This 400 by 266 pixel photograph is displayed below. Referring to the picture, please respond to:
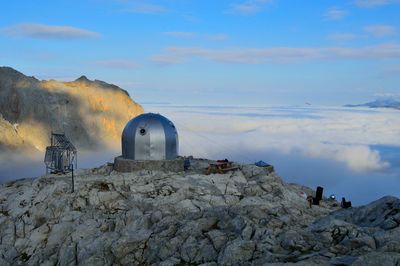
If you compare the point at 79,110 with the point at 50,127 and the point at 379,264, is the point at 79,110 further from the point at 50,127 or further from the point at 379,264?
the point at 379,264

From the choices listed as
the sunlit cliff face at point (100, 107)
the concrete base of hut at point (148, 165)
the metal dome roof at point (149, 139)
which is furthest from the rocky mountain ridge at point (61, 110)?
the concrete base of hut at point (148, 165)

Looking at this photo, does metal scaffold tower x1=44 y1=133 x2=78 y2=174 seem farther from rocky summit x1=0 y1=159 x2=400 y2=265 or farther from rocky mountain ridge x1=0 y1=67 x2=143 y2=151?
rocky mountain ridge x1=0 y1=67 x2=143 y2=151

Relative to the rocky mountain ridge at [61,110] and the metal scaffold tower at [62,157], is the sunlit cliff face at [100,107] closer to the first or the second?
the rocky mountain ridge at [61,110]

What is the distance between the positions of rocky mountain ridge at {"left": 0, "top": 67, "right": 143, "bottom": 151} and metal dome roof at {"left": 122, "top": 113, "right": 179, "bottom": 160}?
242 ft

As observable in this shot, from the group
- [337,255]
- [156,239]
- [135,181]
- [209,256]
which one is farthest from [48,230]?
[337,255]

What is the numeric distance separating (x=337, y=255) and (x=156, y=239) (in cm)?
1025

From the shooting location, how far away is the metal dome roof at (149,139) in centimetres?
4044

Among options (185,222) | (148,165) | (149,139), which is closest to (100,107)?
(149,139)

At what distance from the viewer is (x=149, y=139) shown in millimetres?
40312

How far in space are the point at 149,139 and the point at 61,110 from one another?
8931 cm

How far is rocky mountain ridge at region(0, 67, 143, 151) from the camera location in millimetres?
118250

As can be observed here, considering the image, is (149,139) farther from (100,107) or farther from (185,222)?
(100,107)

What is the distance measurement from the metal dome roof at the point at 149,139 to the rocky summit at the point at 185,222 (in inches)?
77.5

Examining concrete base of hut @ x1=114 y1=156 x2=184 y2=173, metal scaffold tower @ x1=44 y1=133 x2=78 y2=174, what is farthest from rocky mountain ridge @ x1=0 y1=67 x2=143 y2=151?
concrete base of hut @ x1=114 y1=156 x2=184 y2=173
